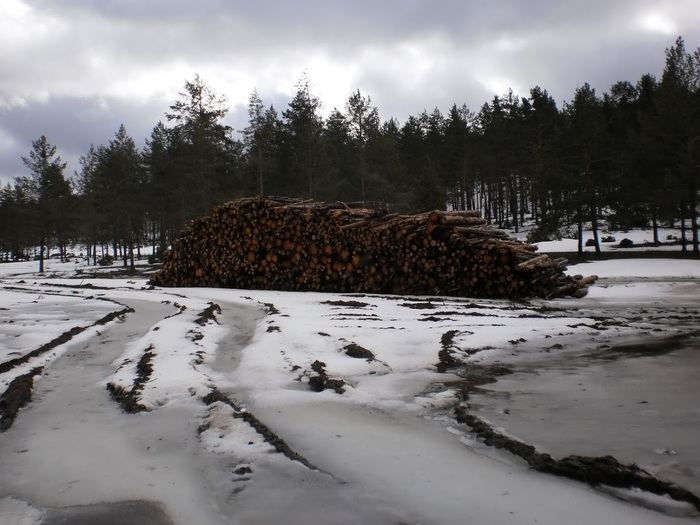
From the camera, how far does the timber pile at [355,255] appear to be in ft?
28.0

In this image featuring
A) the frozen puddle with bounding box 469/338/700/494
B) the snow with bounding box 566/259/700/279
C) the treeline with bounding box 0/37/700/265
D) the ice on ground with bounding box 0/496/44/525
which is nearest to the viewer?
the ice on ground with bounding box 0/496/44/525

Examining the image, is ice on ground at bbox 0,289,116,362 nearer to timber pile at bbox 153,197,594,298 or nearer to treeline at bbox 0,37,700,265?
timber pile at bbox 153,197,594,298

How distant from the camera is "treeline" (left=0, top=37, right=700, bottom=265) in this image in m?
25.9

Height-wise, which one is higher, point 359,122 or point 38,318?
point 359,122

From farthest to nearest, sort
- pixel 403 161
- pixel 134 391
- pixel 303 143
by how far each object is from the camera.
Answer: pixel 403 161, pixel 303 143, pixel 134 391

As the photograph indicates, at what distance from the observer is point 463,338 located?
4.55m

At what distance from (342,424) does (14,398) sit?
2087 millimetres

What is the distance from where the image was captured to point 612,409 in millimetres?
2568

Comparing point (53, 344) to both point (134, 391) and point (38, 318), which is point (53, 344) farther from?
point (38, 318)

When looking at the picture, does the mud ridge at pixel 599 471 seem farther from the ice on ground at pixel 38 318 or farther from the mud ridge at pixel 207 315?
the mud ridge at pixel 207 315

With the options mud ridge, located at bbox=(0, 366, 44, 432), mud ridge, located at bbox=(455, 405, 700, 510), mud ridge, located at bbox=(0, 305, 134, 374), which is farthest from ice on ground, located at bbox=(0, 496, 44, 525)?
mud ridge, located at bbox=(0, 305, 134, 374)

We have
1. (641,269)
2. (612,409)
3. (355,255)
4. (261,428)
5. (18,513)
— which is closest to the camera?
(18,513)

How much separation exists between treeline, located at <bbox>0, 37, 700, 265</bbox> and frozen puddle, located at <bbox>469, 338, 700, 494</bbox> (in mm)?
24869

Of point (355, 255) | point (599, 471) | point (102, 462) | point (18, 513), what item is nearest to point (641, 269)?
point (355, 255)
